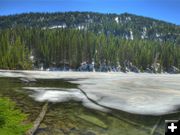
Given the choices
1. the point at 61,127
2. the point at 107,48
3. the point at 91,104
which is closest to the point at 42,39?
the point at 107,48

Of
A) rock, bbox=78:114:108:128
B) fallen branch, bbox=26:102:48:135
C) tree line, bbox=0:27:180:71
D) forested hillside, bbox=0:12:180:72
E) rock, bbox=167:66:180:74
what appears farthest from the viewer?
rock, bbox=167:66:180:74

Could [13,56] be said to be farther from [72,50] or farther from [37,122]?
[37,122]

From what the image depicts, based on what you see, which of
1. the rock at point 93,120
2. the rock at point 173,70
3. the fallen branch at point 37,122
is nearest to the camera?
the fallen branch at point 37,122

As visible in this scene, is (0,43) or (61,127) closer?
(61,127)

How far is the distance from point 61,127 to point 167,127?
13.3 metres

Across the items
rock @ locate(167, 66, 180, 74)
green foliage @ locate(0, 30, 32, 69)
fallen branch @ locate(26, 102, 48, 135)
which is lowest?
rock @ locate(167, 66, 180, 74)

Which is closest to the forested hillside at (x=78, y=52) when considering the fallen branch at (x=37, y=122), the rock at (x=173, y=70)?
the rock at (x=173, y=70)

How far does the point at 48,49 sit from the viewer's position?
146375mm

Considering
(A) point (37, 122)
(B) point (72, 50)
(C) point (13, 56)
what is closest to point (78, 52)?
(B) point (72, 50)

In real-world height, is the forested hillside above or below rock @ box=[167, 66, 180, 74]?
above

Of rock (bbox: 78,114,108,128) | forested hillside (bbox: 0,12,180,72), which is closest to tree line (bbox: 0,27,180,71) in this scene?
forested hillside (bbox: 0,12,180,72)

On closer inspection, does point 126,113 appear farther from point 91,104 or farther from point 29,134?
point 29,134

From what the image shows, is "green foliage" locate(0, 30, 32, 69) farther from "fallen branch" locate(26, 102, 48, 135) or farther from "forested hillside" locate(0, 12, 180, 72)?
"fallen branch" locate(26, 102, 48, 135)

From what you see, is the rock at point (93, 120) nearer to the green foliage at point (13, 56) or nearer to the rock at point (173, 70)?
the green foliage at point (13, 56)
